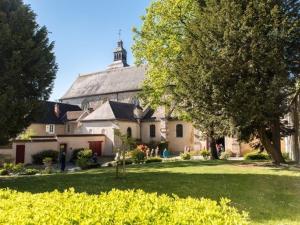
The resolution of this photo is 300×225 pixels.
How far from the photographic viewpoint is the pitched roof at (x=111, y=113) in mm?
47375

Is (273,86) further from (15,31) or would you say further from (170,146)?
(170,146)

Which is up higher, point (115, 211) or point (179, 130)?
point (179, 130)

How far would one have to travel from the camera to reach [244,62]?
2072 cm

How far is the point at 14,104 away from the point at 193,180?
9.61 m

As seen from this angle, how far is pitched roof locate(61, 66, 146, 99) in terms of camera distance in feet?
199

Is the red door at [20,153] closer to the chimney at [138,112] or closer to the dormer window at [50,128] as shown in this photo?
the dormer window at [50,128]

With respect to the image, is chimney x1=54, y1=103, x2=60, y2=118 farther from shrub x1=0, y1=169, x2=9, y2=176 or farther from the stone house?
shrub x1=0, y1=169, x2=9, y2=176

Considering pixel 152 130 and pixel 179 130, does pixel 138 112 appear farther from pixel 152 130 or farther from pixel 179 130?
pixel 179 130

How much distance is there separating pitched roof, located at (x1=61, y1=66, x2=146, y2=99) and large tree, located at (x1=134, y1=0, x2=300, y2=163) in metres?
35.4

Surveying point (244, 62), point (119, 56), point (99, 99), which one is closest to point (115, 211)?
point (244, 62)

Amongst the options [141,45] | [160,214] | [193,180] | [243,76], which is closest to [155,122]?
[141,45]

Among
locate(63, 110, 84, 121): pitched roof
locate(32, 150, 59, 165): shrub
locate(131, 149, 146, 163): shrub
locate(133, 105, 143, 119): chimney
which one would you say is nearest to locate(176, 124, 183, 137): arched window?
locate(133, 105, 143, 119): chimney

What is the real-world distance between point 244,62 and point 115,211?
1713 centimetres

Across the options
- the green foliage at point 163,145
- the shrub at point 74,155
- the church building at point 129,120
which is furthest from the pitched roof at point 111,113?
the shrub at point 74,155
